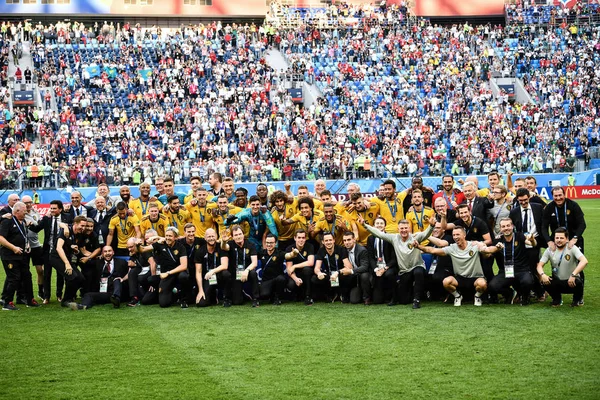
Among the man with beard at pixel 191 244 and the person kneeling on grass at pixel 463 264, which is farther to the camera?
the man with beard at pixel 191 244

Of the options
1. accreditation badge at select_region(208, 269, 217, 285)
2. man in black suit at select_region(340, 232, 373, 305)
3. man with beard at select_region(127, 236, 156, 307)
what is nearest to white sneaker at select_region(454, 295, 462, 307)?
man in black suit at select_region(340, 232, 373, 305)

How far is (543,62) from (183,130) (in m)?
22.4

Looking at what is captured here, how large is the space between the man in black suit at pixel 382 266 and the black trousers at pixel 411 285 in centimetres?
13

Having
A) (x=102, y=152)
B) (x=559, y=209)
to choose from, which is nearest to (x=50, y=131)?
(x=102, y=152)

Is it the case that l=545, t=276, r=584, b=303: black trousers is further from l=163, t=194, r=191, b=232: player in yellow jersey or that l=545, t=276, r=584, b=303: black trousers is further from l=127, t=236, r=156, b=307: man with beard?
l=127, t=236, r=156, b=307: man with beard

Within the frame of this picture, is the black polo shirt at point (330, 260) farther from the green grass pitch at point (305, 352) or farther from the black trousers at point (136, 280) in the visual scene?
the black trousers at point (136, 280)

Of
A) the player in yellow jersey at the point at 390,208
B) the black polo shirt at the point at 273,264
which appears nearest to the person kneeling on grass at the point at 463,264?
Answer: the player in yellow jersey at the point at 390,208

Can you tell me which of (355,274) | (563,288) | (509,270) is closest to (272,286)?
(355,274)

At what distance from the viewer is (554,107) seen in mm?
44469

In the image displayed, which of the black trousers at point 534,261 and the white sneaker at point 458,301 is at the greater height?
the black trousers at point 534,261

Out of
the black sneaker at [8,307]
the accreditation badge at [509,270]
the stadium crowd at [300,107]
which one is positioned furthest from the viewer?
the stadium crowd at [300,107]

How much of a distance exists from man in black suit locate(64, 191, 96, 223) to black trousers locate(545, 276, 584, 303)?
7.50 m

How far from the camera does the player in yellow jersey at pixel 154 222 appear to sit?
13.3 m

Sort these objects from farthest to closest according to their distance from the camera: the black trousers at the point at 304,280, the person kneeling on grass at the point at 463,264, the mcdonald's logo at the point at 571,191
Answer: the mcdonald's logo at the point at 571,191, the black trousers at the point at 304,280, the person kneeling on grass at the point at 463,264
